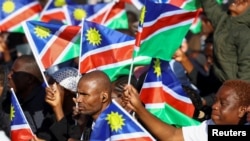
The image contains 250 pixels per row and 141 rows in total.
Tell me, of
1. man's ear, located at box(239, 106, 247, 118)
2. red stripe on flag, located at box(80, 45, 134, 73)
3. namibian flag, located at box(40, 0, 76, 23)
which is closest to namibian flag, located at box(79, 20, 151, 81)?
red stripe on flag, located at box(80, 45, 134, 73)

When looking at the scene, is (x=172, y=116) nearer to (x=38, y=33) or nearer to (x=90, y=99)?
(x=90, y=99)

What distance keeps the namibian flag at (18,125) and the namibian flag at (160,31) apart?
121 centimetres

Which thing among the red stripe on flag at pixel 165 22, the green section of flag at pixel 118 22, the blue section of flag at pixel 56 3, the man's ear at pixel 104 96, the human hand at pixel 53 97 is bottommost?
the human hand at pixel 53 97

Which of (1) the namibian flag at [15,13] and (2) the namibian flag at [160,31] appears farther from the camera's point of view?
(1) the namibian flag at [15,13]

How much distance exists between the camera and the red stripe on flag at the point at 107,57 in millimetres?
8242

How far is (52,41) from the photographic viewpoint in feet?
28.3

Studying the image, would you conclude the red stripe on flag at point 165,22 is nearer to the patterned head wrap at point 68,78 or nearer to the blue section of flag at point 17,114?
the patterned head wrap at point 68,78

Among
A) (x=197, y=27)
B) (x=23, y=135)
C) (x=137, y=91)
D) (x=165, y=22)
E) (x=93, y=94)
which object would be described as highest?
(x=165, y=22)

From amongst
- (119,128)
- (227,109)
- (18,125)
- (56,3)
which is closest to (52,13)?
(56,3)

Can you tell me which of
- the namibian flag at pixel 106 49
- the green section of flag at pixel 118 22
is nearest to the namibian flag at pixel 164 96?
the namibian flag at pixel 106 49

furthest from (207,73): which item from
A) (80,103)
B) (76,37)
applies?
(80,103)

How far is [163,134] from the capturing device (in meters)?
6.71

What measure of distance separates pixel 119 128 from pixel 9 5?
15.5ft

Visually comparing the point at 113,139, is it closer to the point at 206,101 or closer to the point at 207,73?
the point at 206,101
